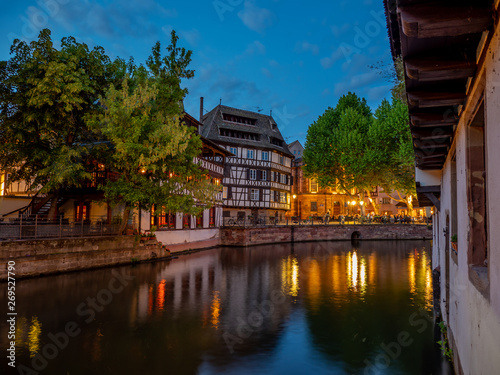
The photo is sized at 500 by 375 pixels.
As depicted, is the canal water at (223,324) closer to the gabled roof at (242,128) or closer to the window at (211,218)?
the window at (211,218)

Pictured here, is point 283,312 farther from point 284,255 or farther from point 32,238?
point 284,255

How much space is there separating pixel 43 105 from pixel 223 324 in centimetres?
1584

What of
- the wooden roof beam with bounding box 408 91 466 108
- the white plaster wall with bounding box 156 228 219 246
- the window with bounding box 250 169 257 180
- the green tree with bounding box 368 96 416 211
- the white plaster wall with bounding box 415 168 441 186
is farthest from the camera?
the window with bounding box 250 169 257 180

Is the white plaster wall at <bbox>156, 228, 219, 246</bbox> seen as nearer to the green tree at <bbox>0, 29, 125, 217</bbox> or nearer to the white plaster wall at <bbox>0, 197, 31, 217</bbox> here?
the green tree at <bbox>0, 29, 125, 217</bbox>

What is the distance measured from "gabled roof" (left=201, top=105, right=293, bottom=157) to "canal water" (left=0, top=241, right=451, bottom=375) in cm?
2497

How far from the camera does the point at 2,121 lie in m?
20.2

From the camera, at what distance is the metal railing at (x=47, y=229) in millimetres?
17484

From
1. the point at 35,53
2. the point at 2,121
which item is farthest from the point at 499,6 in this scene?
the point at 2,121

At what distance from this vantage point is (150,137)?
20.4m

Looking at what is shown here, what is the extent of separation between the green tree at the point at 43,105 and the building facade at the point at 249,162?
2189cm

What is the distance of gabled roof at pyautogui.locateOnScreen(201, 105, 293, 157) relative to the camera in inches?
1699

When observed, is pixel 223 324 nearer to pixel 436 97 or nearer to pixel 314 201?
pixel 436 97

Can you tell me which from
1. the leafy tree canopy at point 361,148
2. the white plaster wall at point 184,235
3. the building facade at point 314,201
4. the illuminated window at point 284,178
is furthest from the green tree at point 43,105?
the building facade at point 314,201

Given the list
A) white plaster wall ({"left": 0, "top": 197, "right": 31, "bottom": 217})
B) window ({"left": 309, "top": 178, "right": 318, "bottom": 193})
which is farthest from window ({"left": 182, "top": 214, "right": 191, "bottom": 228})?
window ({"left": 309, "top": 178, "right": 318, "bottom": 193})
